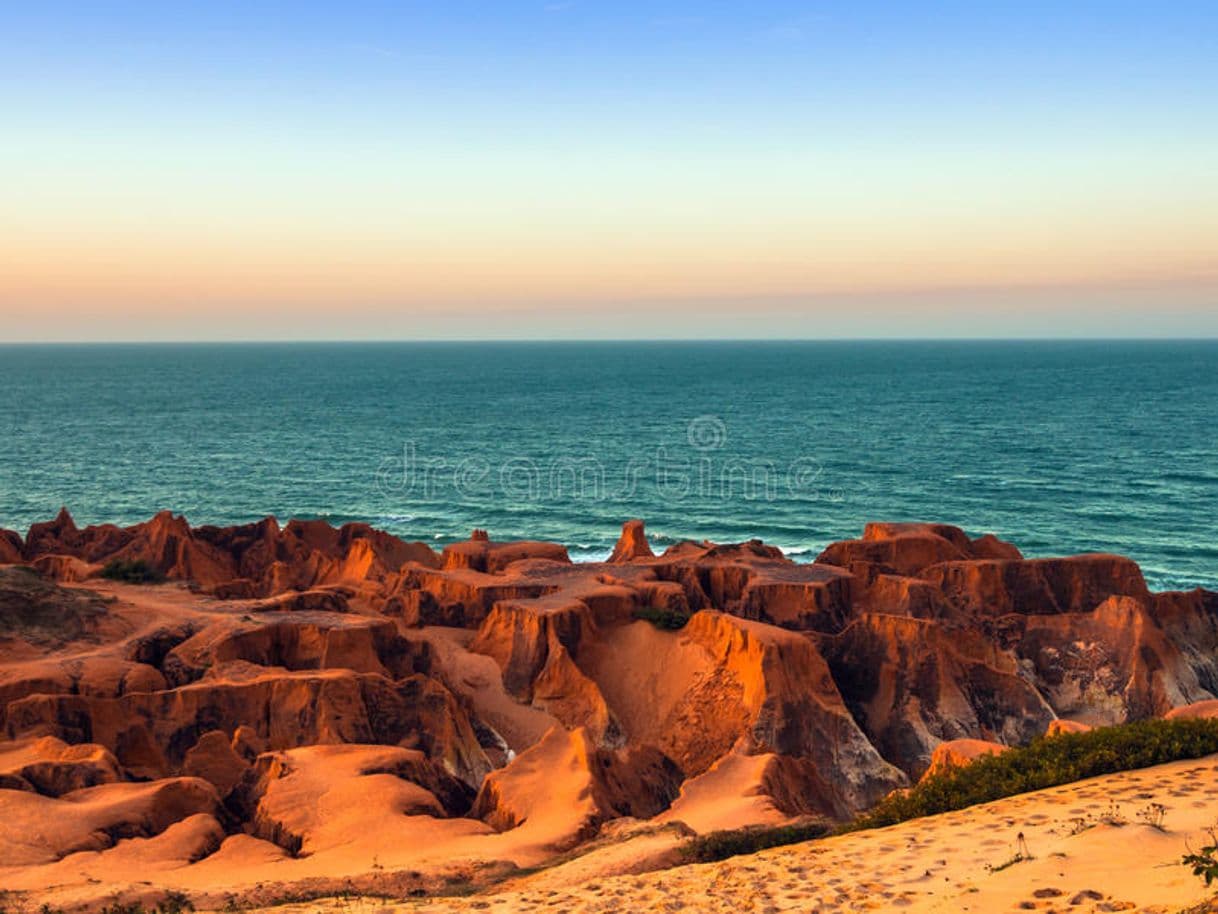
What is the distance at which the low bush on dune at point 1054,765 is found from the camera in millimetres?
21105

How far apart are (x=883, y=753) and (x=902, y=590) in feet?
27.7

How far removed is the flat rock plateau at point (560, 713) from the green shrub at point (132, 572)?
919 millimetres

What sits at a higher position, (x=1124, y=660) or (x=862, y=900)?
(x=862, y=900)

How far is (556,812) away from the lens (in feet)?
86.0

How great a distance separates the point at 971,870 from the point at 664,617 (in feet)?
87.1

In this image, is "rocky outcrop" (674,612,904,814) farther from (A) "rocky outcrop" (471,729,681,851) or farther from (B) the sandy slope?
(B) the sandy slope

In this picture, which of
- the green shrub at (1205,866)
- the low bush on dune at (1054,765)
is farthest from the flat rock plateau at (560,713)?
the low bush on dune at (1054,765)

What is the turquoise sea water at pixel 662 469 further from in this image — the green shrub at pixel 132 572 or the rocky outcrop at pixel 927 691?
the green shrub at pixel 132 572

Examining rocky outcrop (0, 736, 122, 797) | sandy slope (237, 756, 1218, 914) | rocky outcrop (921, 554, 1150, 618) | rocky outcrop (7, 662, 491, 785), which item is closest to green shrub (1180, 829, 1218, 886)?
sandy slope (237, 756, 1218, 914)

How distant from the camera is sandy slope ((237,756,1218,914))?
1474 centimetres

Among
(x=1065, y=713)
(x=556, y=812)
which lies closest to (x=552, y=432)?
(x=1065, y=713)

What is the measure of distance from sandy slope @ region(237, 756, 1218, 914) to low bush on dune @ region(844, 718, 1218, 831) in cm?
55

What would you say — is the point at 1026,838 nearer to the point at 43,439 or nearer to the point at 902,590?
the point at 902,590

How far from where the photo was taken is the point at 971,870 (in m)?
16.3
